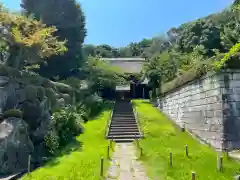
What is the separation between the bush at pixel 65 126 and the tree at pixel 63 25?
11838 millimetres

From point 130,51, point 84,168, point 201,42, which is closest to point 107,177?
point 84,168

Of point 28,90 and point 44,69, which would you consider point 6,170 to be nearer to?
point 28,90

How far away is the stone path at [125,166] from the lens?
10.2m

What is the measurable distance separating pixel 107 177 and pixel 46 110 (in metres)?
8.18

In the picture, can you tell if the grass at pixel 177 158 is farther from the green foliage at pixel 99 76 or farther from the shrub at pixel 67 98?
the green foliage at pixel 99 76

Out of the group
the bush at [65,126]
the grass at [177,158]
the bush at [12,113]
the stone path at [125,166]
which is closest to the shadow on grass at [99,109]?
the bush at [65,126]

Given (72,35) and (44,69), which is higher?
(72,35)

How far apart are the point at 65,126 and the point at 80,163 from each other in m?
6.47

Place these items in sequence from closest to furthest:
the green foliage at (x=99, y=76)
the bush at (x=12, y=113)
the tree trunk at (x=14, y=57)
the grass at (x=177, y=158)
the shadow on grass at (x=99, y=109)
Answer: the grass at (x=177, y=158) < the bush at (x=12, y=113) < the tree trunk at (x=14, y=57) < the shadow on grass at (x=99, y=109) < the green foliage at (x=99, y=76)

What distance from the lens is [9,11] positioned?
18.3 meters

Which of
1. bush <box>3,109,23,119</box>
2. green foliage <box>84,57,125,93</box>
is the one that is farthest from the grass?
green foliage <box>84,57,125,93</box>

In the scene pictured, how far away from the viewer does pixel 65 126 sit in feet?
57.8

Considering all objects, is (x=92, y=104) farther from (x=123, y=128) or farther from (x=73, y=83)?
(x=123, y=128)

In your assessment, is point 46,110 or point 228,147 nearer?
point 228,147
